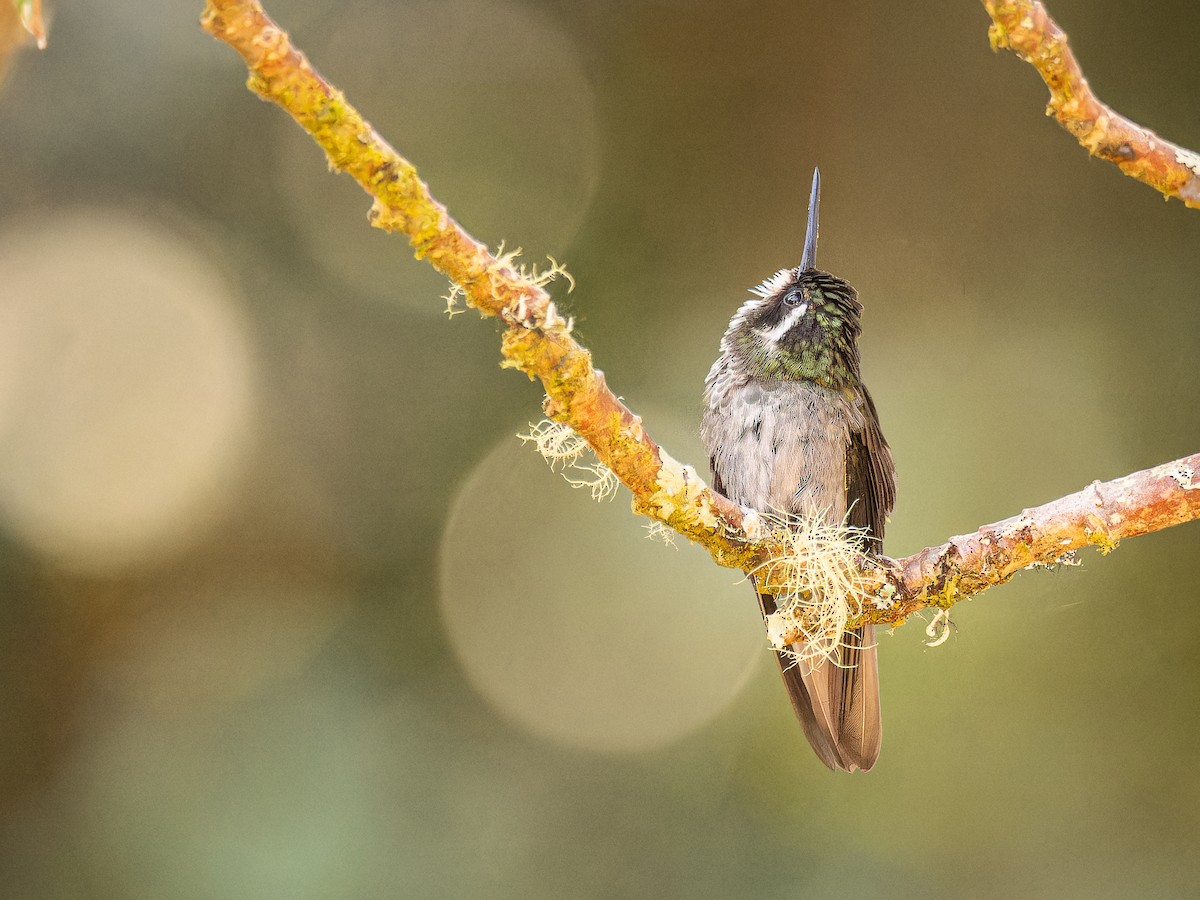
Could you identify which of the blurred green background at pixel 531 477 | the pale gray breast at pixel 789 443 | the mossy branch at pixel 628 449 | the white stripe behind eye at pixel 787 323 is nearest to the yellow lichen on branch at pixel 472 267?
the mossy branch at pixel 628 449

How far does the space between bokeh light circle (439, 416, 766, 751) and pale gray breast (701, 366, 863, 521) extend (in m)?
1.31

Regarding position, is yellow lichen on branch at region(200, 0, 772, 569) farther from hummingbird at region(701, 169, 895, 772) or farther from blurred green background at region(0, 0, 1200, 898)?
blurred green background at region(0, 0, 1200, 898)

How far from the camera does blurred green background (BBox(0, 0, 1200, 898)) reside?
338 cm

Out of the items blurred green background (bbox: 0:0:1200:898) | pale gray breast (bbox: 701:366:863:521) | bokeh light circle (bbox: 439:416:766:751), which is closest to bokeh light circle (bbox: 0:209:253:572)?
blurred green background (bbox: 0:0:1200:898)

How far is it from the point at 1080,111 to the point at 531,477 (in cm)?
258

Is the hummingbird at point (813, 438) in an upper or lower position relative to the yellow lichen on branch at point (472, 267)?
upper

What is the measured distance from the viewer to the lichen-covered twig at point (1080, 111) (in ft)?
4.07

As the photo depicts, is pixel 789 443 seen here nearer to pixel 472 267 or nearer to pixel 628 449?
pixel 628 449

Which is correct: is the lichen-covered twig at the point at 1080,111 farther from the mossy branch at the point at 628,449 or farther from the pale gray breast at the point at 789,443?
the pale gray breast at the point at 789,443

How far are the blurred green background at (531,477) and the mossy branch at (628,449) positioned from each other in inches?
61.2

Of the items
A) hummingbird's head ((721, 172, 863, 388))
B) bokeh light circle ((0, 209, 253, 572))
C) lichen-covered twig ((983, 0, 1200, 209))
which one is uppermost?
bokeh light circle ((0, 209, 253, 572))

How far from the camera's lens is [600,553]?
12.0 ft

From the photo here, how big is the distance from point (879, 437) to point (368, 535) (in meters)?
2.01

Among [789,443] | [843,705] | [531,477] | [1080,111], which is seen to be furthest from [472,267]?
[531,477]
